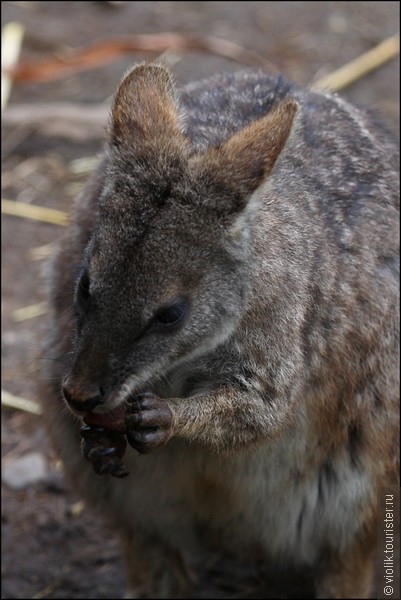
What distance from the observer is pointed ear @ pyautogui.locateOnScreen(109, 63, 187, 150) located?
4293mm

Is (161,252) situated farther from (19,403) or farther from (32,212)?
(32,212)

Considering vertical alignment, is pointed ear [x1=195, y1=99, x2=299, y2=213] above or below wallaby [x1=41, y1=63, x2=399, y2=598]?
above

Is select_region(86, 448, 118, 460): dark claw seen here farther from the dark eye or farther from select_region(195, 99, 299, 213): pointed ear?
select_region(195, 99, 299, 213): pointed ear

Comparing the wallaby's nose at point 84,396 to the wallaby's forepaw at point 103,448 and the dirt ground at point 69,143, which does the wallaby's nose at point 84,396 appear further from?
the dirt ground at point 69,143

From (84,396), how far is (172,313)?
41 cm

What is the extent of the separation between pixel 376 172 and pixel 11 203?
3.61 metres

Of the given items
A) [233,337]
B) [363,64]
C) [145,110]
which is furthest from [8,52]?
[233,337]

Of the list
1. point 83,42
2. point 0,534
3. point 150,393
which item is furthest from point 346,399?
point 83,42

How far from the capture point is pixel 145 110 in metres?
4.38

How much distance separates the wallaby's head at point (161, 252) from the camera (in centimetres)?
402

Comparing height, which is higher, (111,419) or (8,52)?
(8,52)

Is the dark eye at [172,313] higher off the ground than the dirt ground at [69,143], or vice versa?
the dark eye at [172,313]

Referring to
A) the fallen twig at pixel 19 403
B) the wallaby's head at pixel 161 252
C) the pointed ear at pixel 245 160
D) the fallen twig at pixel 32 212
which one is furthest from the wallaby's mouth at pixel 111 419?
the fallen twig at pixel 32 212

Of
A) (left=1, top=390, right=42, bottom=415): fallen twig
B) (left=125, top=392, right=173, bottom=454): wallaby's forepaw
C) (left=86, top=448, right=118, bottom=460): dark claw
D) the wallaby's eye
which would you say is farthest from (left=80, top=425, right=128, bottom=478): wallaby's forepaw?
(left=1, top=390, right=42, bottom=415): fallen twig
